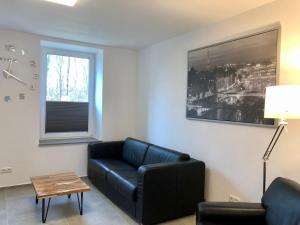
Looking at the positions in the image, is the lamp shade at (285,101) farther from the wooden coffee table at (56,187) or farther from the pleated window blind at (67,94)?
the pleated window blind at (67,94)

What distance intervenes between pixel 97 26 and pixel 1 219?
2.68 metres

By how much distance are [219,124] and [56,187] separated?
2.15m

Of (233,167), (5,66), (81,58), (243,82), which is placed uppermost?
(81,58)

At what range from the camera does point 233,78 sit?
2896mm

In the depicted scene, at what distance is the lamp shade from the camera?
6.11ft

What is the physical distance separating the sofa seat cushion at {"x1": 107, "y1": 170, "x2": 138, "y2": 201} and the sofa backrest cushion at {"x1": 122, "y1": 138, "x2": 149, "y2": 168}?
38 centimetres

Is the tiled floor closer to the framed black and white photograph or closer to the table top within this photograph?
the table top

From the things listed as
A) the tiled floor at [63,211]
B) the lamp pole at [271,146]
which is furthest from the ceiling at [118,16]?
the tiled floor at [63,211]

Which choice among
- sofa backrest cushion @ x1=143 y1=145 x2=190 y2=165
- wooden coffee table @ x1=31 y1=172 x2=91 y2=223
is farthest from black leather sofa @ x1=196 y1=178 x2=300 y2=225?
wooden coffee table @ x1=31 y1=172 x2=91 y2=223

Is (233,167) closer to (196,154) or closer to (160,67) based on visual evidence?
(196,154)

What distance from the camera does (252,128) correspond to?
8.86ft

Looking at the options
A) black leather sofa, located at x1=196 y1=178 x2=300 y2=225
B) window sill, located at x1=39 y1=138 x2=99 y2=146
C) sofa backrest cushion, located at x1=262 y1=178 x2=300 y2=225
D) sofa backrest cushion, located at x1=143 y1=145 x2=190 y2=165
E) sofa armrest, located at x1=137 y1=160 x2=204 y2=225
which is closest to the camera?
sofa backrest cushion, located at x1=262 y1=178 x2=300 y2=225

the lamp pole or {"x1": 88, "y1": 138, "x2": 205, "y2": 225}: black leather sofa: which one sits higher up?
the lamp pole

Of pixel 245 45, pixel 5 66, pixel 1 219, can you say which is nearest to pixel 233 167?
pixel 245 45
